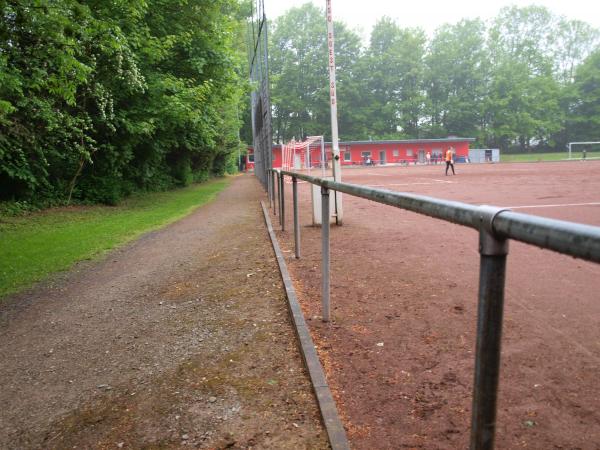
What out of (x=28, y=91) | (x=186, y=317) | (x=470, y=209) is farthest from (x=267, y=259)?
(x=28, y=91)

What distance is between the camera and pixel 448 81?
8169 centimetres

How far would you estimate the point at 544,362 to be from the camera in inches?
116

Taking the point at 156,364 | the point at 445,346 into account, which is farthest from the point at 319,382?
the point at 156,364

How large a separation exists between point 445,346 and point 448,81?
280 feet

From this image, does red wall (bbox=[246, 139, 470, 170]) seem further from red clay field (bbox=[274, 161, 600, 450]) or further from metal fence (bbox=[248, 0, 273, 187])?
red clay field (bbox=[274, 161, 600, 450])

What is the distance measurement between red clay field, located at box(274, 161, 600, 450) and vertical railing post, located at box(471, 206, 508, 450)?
105 centimetres

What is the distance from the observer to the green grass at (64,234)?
680 cm

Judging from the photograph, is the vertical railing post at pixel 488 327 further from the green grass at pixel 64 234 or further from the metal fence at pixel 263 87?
the metal fence at pixel 263 87

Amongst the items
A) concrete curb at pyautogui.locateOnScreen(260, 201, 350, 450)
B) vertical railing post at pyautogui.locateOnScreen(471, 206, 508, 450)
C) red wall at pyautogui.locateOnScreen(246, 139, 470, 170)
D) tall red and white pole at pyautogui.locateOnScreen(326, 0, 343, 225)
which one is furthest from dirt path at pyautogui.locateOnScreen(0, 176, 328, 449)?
red wall at pyautogui.locateOnScreen(246, 139, 470, 170)

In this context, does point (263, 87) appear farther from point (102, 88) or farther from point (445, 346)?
point (445, 346)

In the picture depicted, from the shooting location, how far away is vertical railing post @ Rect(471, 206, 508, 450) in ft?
3.98

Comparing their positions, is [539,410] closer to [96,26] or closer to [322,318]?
[322,318]

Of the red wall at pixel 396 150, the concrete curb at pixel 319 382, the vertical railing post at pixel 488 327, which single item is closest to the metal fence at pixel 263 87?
the concrete curb at pixel 319 382

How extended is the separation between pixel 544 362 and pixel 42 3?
22.4 ft
